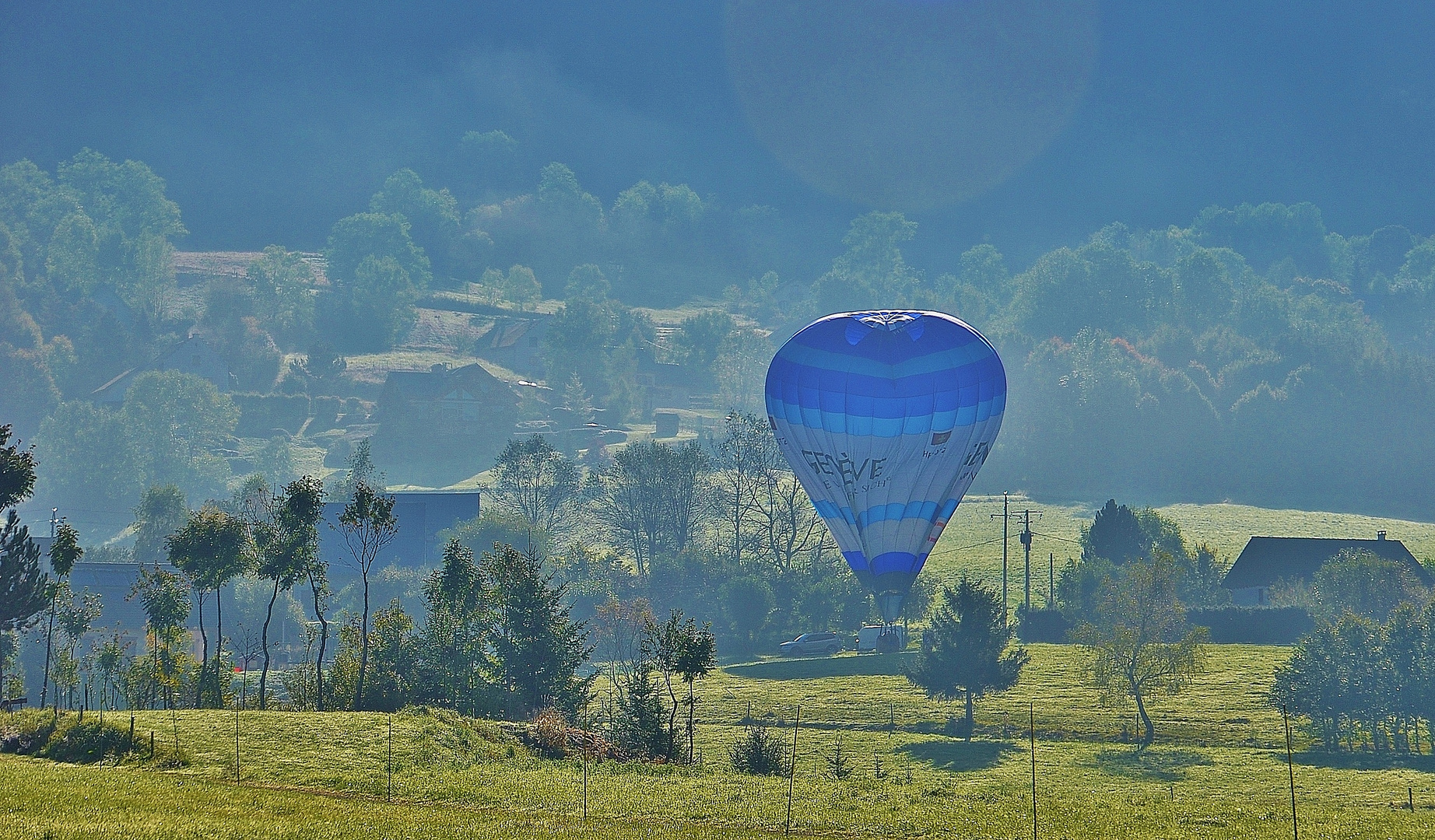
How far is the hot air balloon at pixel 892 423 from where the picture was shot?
70.8 metres

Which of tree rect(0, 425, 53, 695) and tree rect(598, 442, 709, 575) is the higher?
tree rect(598, 442, 709, 575)

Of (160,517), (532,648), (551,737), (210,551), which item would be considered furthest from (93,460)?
(551,737)

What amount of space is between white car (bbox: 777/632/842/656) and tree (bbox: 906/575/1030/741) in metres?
19.9

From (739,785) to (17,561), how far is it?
1194 inches

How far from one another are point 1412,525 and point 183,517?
124m

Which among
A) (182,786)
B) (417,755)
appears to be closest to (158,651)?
(417,755)

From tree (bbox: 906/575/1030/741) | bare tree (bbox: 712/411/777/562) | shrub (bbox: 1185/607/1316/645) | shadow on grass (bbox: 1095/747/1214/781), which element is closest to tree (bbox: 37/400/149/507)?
bare tree (bbox: 712/411/777/562)

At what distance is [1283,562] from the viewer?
100m

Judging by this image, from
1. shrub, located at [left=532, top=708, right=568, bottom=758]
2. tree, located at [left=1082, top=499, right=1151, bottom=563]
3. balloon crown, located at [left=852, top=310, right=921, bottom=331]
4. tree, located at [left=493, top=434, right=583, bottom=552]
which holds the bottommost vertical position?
shrub, located at [left=532, top=708, right=568, bottom=758]

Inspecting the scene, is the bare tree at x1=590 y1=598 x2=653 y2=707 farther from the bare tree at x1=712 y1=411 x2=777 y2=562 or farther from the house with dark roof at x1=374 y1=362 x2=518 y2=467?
the house with dark roof at x1=374 y1=362 x2=518 y2=467

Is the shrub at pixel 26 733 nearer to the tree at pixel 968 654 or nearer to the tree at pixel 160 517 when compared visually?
the tree at pixel 968 654

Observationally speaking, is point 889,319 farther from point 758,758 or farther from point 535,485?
point 535,485

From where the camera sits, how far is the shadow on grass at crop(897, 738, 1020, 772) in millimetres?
57156

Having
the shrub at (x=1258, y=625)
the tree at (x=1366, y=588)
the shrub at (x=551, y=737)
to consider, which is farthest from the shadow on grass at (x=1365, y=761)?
the shrub at (x=551, y=737)
